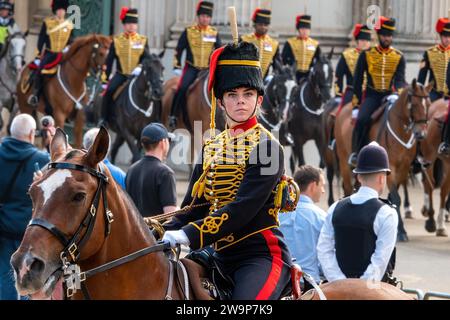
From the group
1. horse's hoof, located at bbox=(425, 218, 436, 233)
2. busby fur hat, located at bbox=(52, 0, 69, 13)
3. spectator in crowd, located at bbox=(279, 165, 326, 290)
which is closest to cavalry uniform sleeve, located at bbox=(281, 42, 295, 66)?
busby fur hat, located at bbox=(52, 0, 69, 13)

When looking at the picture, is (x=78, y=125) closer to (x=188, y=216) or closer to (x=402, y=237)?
(x=402, y=237)

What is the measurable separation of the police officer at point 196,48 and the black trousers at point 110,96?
0.88 meters

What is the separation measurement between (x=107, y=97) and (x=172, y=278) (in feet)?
45.9

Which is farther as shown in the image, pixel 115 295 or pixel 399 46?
pixel 399 46

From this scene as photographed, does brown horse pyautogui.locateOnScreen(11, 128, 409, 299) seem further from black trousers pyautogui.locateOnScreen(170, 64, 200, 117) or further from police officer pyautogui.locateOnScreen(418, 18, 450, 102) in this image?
black trousers pyautogui.locateOnScreen(170, 64, 200, 117)

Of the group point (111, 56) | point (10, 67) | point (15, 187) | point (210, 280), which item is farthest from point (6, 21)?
point (210, 280)

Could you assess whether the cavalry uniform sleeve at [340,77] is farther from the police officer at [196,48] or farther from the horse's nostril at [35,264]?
the horse's nostril at [35,264]

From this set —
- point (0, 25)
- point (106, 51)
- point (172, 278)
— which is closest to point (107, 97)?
point (106, 51)

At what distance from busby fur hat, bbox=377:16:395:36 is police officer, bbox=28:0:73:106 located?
5.85m

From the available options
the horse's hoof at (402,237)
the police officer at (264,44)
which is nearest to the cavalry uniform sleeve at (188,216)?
the horse's hoof at (402,237)

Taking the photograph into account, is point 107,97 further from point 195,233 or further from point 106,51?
point 195,233

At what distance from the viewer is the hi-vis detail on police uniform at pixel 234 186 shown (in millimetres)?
5238

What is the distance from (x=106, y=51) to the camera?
62.5 ft

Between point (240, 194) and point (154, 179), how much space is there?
12.3ft
